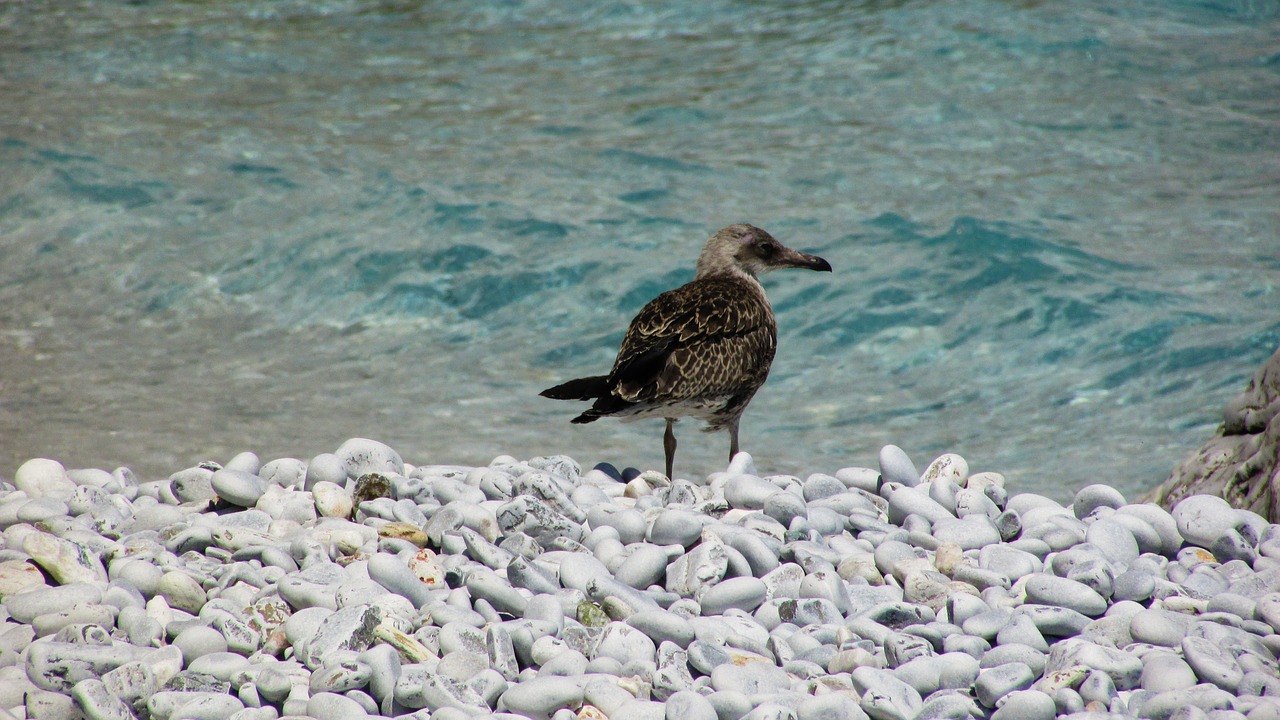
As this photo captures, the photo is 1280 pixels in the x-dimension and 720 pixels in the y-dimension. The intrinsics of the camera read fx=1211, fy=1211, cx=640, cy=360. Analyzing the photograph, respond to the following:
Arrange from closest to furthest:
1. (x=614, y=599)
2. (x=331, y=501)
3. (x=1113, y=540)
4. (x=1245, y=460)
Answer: (x=614, y=599)
(x=1113, y=540)
(x=331, y=501)
(x=1245, y=460)

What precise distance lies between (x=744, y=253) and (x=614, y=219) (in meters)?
4.60

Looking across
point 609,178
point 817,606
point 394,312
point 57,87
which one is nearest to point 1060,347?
point 609,178

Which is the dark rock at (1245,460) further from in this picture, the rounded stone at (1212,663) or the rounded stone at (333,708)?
the rounded stone at (333,708)

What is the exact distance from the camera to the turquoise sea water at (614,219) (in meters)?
7.63

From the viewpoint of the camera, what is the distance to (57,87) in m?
12.7

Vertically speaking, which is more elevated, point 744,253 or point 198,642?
point 744,253

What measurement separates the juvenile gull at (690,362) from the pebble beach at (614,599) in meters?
0.53

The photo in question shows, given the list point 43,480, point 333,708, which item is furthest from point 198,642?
point 43,480

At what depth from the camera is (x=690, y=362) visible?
191 inches

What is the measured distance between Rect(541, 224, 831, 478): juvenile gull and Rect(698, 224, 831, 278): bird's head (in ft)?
0.77

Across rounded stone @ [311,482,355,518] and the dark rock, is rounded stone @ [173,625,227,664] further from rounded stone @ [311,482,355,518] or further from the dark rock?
the dark rock

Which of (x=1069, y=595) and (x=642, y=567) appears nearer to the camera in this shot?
(x=1069, y=595)

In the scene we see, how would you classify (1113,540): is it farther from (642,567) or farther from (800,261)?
(800,261)

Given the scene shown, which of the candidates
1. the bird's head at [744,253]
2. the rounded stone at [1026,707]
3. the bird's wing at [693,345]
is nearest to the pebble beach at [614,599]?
the rounded stone at [1026,707]
